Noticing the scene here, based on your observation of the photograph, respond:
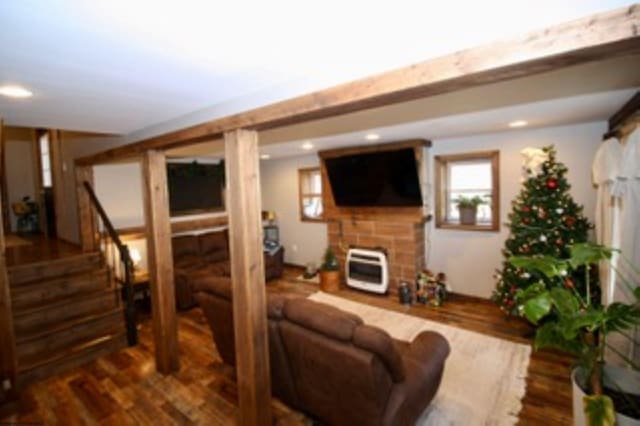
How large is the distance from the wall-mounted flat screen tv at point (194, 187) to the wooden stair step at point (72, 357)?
2.74 metres

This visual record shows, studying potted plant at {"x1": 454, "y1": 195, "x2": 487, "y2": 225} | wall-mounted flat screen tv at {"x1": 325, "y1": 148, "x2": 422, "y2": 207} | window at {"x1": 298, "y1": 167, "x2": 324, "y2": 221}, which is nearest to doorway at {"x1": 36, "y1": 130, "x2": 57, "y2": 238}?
window at {"x1": 298, "y1": 167, "x2": 324, "y2": 221}

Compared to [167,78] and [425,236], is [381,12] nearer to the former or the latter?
[167,78]

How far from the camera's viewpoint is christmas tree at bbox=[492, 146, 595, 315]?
3393 mm

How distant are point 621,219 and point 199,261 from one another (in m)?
5.33

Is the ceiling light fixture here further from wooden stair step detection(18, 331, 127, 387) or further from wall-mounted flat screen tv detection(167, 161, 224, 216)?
wall-mounted flat screen tv detection(167, 161, 224, 216)

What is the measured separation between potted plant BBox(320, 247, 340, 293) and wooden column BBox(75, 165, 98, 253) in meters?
3.55

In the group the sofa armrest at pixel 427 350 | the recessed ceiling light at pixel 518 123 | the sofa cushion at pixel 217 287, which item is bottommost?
the sofa armrest at pixel 427 350

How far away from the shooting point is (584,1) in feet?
3.11

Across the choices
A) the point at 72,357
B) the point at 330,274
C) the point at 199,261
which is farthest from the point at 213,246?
the point at 72,357

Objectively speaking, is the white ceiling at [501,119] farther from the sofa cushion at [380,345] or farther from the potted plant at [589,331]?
the sofa cushion at [380,345]

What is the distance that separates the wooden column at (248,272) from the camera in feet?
6.81

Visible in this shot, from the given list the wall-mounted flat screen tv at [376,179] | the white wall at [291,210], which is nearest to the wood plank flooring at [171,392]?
the wall-mounted flat screen tv at [376,179]

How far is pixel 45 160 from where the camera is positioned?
6.14m

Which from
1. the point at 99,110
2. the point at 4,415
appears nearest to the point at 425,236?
the point at 99,110
